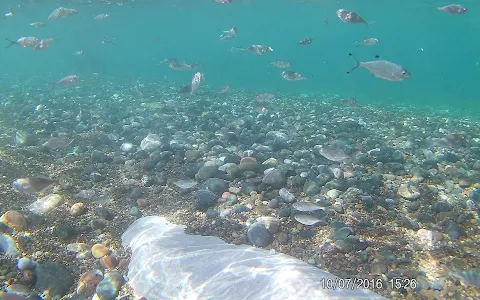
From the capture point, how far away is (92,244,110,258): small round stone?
439cm

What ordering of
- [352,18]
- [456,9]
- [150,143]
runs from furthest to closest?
[456,9]
[352,18]
[150,143]

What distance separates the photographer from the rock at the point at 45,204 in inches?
207

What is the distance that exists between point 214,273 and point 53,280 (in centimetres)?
220

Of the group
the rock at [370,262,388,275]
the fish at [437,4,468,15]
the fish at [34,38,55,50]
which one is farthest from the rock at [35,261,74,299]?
the fish at [437,4,468,15]

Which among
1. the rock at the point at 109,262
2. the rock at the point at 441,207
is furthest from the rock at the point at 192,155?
the rock at the point at 441,207

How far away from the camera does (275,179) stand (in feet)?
19.1

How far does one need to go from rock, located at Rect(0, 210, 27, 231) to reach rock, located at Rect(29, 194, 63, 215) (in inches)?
12.0

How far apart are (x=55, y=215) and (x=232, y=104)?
11983mm

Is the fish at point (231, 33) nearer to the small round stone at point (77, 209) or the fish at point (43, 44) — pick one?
the fish at point (43, 44)

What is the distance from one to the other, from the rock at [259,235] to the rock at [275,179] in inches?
54.6

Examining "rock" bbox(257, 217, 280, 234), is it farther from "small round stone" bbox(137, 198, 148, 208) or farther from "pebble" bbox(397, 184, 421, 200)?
"pebble" bbox(397, 184, 421, 200)

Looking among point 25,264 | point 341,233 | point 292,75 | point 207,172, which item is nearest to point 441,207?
point 341,233

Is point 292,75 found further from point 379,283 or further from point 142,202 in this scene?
point 379,283

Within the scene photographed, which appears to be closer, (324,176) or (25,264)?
(25,264)
